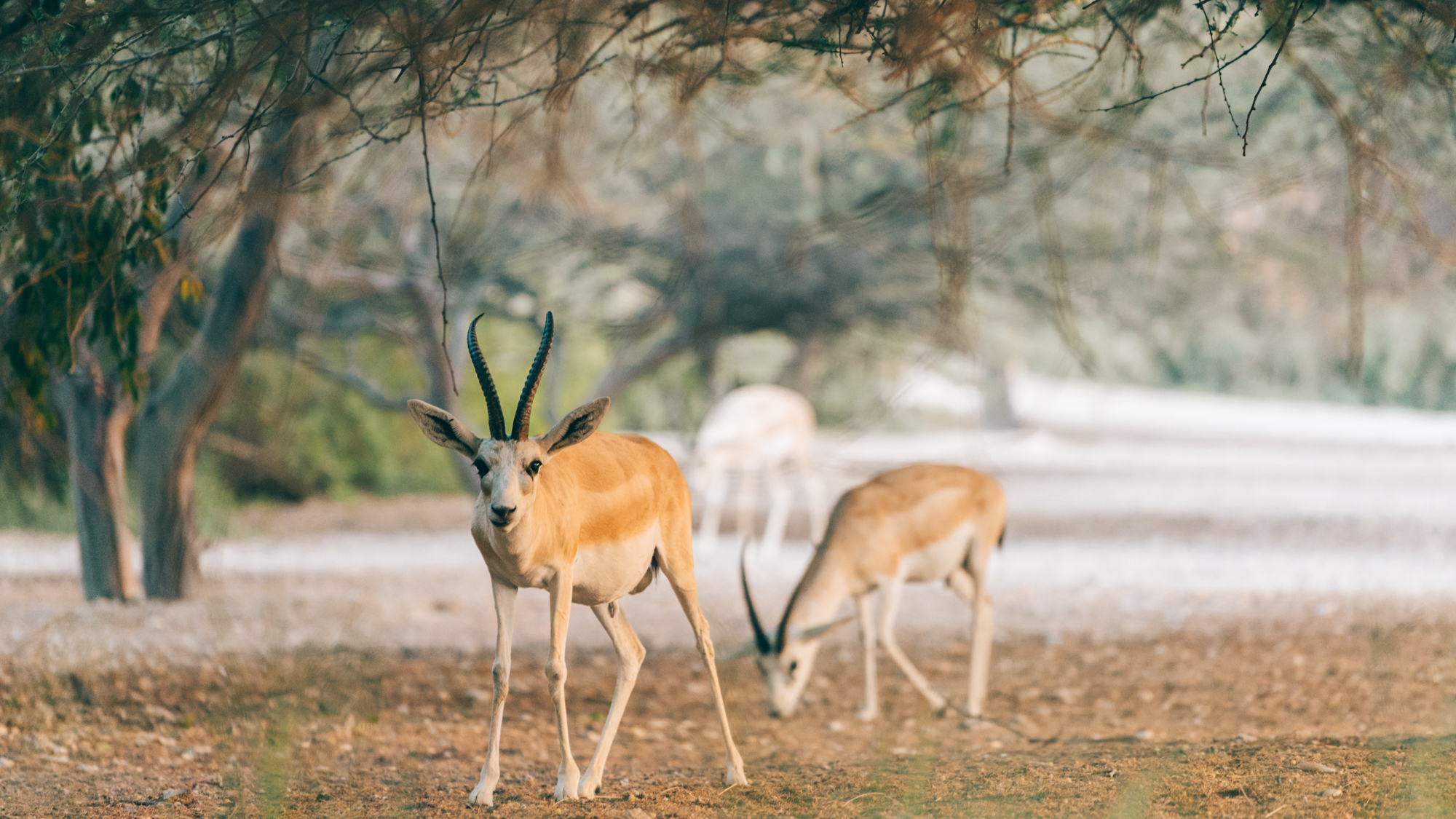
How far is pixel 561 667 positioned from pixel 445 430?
75 cm

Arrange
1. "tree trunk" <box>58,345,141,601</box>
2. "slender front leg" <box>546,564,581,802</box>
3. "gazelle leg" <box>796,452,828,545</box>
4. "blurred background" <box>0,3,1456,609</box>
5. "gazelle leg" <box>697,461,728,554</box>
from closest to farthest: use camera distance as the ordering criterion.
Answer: "slender front leg" <box>546,564,581,802</box>, "blurred background" <box>0,3,1456,609</box>, "tree trunk" <box>58,345,141,601</box>, "gazelle leg" <box>697,461,728,554</box>, "gazelle leg" <box>796,452,828,545</box>

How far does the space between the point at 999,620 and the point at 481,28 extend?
20.6ft

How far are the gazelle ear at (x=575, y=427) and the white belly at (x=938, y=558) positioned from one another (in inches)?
119

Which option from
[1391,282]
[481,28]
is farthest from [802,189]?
[1391,282]

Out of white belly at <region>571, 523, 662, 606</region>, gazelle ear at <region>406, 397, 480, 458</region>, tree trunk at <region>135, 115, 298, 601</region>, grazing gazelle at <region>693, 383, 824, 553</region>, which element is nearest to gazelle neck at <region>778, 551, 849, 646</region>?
white belly at <region>571, 523, 662, 606</region>

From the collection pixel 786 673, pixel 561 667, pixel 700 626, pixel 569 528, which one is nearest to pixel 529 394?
pixel 569 528

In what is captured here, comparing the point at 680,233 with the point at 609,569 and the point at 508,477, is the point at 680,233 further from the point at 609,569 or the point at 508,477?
the point at 508,477

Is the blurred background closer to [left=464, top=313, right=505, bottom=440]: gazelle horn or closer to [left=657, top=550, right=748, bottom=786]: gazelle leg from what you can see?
[left=464, top=313, right=505, bottom=440]: gazelle horn

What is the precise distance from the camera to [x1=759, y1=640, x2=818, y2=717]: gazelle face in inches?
243

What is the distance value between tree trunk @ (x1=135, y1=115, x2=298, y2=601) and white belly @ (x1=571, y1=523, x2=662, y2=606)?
400cm

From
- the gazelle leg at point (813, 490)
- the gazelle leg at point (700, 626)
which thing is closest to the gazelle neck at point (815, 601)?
the gazelle leg at point (700, 626)

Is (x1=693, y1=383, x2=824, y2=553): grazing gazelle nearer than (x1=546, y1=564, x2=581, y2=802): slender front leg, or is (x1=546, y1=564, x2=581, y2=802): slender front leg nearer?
(x1=546, y1=564, x2=581, y2=802): slender front leg

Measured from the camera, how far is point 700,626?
13.0 feet

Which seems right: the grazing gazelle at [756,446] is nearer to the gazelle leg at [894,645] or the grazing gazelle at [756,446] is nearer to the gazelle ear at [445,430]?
Answer: the gazelle leg at [894,645]
